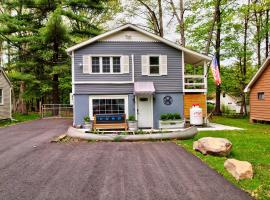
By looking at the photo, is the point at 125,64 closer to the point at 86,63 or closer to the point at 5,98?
the point at 86,63

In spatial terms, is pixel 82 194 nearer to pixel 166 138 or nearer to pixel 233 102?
pixel 166 138

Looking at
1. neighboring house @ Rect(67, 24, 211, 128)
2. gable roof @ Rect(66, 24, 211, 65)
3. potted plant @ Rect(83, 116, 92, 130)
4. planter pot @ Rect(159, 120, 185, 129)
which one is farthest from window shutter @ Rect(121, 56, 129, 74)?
planter pot @ Rect(159, 120, 185, 129)

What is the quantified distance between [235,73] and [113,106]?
73.3ft

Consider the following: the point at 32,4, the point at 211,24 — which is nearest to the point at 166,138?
the point at 211,24

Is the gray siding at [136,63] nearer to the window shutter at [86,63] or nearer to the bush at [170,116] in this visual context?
the window shutter at [86,63]

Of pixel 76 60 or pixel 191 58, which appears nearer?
pixel 76 60

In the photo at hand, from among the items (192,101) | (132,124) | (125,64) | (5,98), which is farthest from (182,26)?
(5,98)

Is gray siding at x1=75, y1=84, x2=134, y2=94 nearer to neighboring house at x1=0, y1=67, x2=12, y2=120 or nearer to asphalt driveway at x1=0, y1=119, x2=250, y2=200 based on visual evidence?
asphalt driveway at x1=0, y1=119, x2=250, y2=200

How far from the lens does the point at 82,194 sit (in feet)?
19.7

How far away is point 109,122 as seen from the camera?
15.6 metres

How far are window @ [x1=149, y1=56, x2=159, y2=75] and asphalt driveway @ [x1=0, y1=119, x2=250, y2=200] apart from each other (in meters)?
8.15

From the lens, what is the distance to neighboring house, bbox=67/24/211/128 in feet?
58.6

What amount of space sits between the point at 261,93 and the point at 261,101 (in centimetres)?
68

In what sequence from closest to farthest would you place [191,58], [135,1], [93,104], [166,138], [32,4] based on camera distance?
[166,138] → [93,104] → [191,58] → [32,4] → [135,1]
